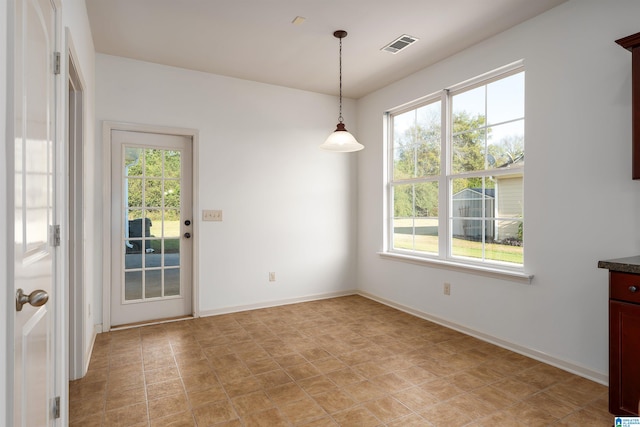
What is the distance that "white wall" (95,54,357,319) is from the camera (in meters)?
4.04

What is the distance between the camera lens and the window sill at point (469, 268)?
3137 millimetres

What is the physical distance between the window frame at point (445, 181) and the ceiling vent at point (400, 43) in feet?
2.27

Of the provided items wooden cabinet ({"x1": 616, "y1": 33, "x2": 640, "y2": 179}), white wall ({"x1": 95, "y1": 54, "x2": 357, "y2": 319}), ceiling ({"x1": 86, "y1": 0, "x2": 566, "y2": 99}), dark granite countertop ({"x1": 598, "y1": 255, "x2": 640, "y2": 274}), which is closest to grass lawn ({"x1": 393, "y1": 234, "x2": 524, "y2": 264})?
white wall ({"x1": 95, "y1": 54, "x2": 357, "y2": 319})

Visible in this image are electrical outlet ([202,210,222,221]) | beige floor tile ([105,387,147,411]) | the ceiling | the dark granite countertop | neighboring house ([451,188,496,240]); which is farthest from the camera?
electrical outlet ([202,210,222,221])

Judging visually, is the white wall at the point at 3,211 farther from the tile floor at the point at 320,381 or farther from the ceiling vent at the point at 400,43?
the ceiling vent at the point at 400,43

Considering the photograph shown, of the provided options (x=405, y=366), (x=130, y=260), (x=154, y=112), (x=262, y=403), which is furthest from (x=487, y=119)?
(x=130, y=260)

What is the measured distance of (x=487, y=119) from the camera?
3.56 metres

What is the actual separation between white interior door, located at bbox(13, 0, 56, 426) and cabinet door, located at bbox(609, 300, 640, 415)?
285 cm

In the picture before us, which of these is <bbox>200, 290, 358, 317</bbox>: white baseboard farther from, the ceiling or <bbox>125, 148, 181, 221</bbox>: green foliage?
the ceiling

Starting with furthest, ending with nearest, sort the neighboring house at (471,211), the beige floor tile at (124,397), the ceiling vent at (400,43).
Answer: the neighboring house at (471,211), the ceiling vent at (400,43), the beige floor tile at (124,397)

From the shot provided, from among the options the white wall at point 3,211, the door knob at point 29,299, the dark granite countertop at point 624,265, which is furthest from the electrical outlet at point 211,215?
the dark granite countertop at point 624,265

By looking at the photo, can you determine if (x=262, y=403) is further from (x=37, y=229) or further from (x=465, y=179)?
(x=465, y=179)

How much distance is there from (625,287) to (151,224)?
4.18 m

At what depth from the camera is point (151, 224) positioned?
13.4 feet
